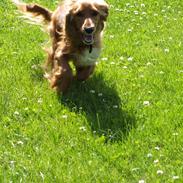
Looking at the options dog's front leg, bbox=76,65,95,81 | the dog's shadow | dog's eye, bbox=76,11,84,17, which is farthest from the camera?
dog's front leg, bbox=76,65,95,81

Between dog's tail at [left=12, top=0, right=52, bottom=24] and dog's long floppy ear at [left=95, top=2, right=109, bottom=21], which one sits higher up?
dog's long floppy ear at [left=95, top=2, right=109, bottom=21]

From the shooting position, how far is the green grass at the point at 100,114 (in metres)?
4.49

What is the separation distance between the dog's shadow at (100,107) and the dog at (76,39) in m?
0.15

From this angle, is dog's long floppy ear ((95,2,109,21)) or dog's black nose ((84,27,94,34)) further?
dog's long floppy ear ((95,2,109,21))

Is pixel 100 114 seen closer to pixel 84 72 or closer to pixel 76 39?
pixel 84 72

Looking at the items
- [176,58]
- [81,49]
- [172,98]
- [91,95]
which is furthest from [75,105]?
[176,58]

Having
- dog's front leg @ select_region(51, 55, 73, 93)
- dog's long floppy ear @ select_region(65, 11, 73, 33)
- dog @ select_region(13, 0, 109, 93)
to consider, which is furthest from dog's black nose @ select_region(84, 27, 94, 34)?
dog's front leg @ select_region(51, 55, 73, 93)

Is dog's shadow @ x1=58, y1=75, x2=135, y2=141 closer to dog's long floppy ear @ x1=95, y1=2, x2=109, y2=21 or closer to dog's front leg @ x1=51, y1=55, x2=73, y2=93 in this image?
dog's front leg @ x1=51, y1=55, x2=73, y2=93

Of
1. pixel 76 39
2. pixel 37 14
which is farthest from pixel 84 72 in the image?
pixel 37 14

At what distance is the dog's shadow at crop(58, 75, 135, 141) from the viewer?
5.19 metres

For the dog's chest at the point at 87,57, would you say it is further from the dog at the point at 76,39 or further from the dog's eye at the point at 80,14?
the dog's eye at the point at 80,14

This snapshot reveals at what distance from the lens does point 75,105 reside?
5777 millimetres

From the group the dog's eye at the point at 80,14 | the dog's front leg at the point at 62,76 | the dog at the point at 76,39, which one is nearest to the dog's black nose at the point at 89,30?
the dog at the point at 76,39

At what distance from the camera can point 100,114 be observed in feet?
18.3
